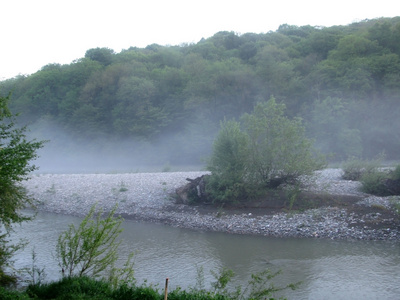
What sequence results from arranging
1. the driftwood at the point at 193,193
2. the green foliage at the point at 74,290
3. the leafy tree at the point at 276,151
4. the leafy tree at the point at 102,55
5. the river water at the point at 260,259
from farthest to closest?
1. the leafy tree at the point at 102,55
2. the driftwood at the point at 193,193
3. the leafy tree at the point at 276,151
4. the river water at the point at 260,259
5. the green foliage at the point at 74,290

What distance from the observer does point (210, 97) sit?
2109 inches

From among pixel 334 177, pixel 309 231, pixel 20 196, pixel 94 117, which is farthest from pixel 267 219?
pixel 94 117

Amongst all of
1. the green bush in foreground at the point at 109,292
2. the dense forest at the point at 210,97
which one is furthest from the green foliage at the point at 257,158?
the dense forest at the point at 210,97

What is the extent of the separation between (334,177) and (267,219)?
8.74 metres

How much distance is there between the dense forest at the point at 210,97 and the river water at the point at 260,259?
29.3 m

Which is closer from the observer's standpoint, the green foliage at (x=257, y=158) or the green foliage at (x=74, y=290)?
the green foliage at (x=74, y=290)

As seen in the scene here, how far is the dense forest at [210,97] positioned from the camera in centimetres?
4831

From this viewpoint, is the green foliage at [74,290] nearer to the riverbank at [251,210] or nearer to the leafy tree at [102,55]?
the riverbank at [251,210]

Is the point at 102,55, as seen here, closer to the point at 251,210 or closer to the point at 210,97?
the point at 210,97

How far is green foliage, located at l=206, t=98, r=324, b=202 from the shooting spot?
827 inches

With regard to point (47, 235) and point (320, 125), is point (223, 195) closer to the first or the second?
point (47, 235)

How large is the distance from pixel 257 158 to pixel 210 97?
32860 millimetres

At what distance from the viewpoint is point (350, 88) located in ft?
163

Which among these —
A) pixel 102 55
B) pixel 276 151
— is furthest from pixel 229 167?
pixel 102 55
